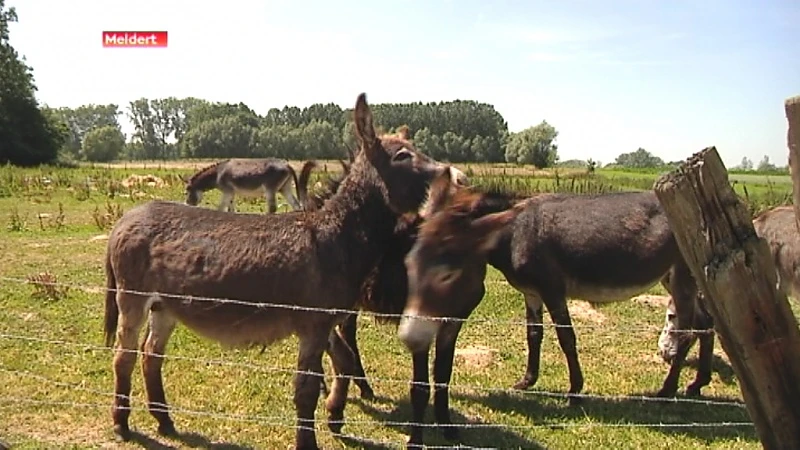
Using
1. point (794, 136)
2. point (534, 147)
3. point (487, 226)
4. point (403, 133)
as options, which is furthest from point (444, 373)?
point (534, 147)

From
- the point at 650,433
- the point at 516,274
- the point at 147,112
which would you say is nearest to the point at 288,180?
the point at 516,274

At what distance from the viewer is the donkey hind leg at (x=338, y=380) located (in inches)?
205

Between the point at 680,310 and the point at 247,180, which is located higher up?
the point at 247,180

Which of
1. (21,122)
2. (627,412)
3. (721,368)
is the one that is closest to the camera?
(627,412)

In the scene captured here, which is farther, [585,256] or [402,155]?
[585,256]

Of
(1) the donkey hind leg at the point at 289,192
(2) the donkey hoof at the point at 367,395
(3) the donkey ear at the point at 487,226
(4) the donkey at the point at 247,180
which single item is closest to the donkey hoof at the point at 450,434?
(2) the donkey hoof at the point at 367,395

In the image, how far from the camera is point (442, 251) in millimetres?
4609

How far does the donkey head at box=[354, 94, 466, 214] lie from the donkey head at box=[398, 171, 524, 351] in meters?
0.09

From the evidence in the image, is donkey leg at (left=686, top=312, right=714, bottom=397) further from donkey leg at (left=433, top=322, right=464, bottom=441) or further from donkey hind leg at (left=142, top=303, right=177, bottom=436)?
Result: donkey hind leg at (left=142, top=303, right=177, bottom=436)

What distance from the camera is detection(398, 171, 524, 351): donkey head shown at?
4520 millimetres

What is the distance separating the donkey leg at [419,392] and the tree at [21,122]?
3881 centimetres

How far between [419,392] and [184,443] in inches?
70.6

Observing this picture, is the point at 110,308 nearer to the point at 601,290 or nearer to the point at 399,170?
the point at 399,170

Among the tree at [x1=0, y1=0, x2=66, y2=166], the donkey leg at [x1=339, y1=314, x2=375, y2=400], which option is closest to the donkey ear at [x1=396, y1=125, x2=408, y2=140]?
the donkey leg at [x1=339, y1=314, x2=375, y2=400]
